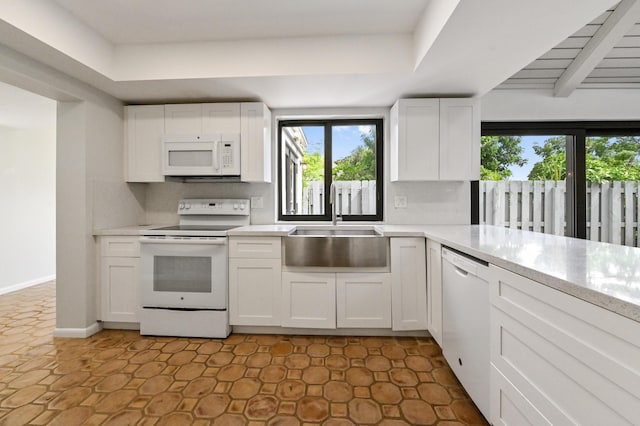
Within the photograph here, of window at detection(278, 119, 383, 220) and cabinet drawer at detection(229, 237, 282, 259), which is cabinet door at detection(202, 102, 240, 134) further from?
cabinet drawer at detection(229, 237, 282, 259)

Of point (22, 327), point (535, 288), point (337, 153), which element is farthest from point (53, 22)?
point (535, 288)

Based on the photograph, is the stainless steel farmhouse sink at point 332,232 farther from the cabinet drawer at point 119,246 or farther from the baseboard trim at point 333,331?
the cabinet drawer at point 119,246

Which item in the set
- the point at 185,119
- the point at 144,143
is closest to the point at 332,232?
the point at 185,119

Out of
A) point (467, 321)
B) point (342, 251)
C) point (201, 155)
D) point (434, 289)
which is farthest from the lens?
point (201, 155)

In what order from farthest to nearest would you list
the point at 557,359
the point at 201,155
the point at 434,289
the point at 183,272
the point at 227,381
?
the point at 201,155 → the point at 183,272 → the point at 434,289 → the point at 227,381 → the point at 557,359

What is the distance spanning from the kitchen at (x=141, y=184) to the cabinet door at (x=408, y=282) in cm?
65

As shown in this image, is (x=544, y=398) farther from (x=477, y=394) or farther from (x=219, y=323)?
(x=219, y=323)

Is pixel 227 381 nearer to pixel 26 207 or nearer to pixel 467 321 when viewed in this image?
pixel 467 321

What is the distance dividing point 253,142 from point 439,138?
168 cm

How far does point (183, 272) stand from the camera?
2.37 meters

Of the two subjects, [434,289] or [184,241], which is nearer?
[434,289]

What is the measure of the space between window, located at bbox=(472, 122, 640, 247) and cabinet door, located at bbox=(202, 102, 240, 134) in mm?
2426

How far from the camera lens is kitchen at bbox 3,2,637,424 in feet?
7.73

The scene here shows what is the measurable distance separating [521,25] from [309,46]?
1.34 m
